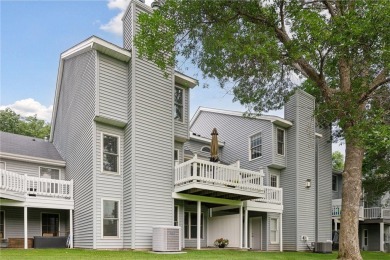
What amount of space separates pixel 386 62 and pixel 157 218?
30.4 feet

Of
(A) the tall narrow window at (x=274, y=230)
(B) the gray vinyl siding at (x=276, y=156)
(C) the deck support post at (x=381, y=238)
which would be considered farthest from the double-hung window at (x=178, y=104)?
(C) the deck support post at (x=381, y=238)

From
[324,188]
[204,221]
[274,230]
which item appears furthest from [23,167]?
[324,188]

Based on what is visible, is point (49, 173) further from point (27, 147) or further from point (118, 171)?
point (118, 171)

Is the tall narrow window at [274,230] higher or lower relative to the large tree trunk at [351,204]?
lower

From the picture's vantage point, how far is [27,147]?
17188 mm

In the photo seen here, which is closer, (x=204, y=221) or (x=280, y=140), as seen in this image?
(x=204, y=221)

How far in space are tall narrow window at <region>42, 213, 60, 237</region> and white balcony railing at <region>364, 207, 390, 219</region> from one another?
848 inches

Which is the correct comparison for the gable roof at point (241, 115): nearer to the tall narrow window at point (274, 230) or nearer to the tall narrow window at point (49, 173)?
the tall narrow window at point (274, 230)

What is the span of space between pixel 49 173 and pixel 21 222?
2207 mm

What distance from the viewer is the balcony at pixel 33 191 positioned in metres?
13.6

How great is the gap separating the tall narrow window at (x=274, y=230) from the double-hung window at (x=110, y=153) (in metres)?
9.82

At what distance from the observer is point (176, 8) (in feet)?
41.6

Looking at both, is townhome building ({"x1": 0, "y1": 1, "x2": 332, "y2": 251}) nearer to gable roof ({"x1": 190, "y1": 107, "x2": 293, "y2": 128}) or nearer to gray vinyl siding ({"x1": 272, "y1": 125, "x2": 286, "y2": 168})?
gray vinyl siding ({"x1": 272, "y1": 125, "x2": 286, "y2": 168})

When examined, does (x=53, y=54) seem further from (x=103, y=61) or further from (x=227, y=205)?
(x=227, y=205)
